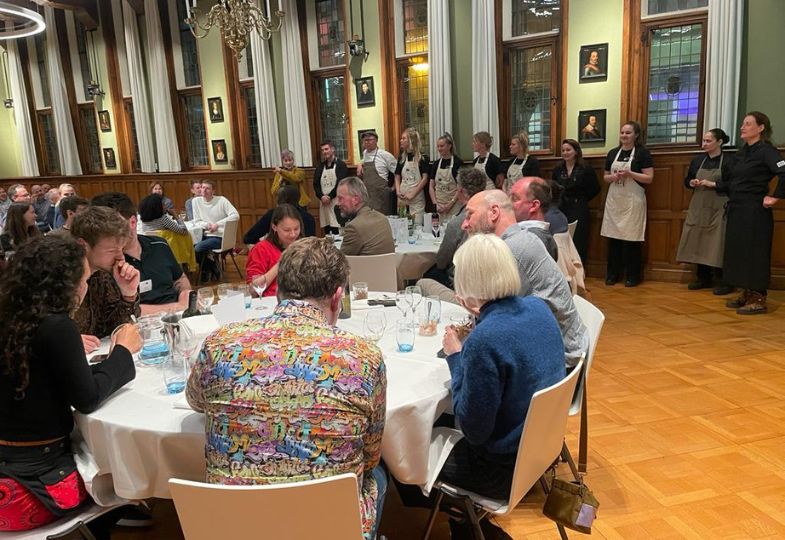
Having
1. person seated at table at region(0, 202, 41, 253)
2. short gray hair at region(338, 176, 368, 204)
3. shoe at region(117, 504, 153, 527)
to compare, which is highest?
short gray hair at region(338, 176, 368, 204)

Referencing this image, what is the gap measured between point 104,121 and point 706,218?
39.0 feet

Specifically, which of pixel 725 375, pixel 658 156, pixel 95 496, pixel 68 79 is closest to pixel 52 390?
pixel 95 496

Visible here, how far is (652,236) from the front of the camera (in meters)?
7.00

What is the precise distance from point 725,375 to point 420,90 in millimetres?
5865

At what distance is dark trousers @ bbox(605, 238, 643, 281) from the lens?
22.6ft

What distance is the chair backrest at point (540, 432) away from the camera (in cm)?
181

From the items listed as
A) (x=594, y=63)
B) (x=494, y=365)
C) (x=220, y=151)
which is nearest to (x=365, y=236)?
(x=494, y=365)

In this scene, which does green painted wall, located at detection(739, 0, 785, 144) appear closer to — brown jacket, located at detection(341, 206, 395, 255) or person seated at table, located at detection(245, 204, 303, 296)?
brown jacket, located at detection(341, 206, 395, 255)

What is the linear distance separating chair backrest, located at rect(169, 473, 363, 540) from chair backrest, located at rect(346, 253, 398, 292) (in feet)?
8.85

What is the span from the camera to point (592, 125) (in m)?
7.20

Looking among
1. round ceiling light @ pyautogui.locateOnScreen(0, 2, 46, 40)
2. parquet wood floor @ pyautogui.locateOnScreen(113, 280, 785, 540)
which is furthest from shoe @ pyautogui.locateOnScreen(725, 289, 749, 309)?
round ceiling light @ pyautogui.locateOnScreen(0, 2, 46, 40)

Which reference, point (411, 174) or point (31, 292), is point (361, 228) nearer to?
point (31, 292)

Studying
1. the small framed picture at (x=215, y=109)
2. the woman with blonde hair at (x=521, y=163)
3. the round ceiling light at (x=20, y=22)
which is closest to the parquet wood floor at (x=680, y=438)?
the woman with blonde hair at (x=521, y=163)

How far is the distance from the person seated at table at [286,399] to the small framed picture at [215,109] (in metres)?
10.2
